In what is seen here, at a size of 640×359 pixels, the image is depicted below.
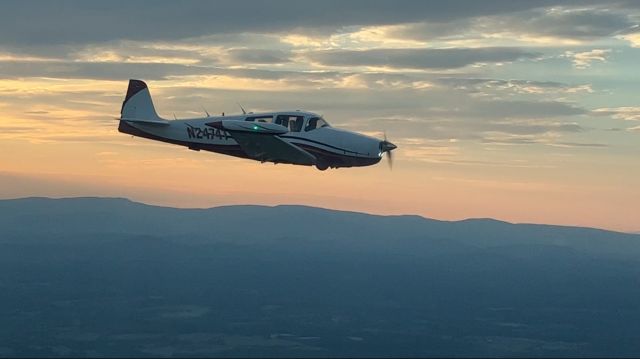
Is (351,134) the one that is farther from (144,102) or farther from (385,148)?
(144,102)

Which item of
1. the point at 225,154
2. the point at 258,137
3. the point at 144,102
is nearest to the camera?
the point at 258,137

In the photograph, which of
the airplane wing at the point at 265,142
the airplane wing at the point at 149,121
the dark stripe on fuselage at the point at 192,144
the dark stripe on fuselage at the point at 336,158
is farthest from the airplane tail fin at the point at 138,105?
the dark stripe on fuselage at the point at 336,158

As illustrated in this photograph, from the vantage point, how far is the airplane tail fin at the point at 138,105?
70.2m

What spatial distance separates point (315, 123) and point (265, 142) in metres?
5.12

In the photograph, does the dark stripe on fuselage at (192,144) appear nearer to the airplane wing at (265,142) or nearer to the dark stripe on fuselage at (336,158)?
the airplane wing at (265,142)

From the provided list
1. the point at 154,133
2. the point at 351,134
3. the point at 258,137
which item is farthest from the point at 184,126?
the point at 351,134

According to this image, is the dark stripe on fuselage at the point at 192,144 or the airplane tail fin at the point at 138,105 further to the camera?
the airplane tail fin at the point at 138,105

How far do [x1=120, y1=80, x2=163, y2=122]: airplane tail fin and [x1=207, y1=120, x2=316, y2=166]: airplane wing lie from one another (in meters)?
12.2

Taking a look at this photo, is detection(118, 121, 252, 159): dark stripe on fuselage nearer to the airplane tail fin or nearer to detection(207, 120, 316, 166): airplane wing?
the airplane tail fin

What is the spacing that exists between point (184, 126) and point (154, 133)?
2.91 meters

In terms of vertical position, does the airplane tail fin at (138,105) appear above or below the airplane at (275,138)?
above

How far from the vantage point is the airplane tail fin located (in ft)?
230

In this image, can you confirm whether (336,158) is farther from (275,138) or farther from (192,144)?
Result: (192,144)

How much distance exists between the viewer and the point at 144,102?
7131cm
